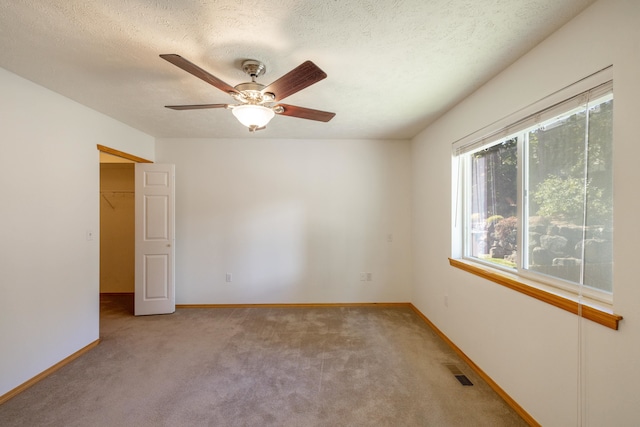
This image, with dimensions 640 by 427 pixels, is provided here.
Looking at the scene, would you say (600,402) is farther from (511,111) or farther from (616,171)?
(511,111)

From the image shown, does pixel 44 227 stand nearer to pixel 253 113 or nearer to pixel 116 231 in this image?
pixel 253 113

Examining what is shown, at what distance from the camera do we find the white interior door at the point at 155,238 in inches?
135

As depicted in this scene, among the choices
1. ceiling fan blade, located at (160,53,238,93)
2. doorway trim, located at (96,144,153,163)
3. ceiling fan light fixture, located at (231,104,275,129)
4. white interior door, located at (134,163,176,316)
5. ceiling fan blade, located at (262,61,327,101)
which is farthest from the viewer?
white interior door, located at (134,163,176,316)

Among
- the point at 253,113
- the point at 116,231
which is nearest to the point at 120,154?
the point at 116,231

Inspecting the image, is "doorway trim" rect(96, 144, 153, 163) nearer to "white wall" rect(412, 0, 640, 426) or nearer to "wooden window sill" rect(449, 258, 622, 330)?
"white wall" rect(412, 0, 640, 426)

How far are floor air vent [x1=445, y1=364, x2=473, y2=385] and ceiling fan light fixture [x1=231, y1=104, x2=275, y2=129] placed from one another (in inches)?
101

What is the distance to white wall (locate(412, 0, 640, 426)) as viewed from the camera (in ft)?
3.66

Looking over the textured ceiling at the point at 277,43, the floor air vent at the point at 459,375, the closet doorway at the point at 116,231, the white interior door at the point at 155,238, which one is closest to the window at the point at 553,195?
the textured ceiling at the point at 277,43

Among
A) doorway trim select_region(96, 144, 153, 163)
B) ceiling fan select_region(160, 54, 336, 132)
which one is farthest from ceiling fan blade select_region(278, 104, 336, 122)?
doorway trim select_region(96, 144, 153, 163)

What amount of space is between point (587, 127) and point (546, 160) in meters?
0.31

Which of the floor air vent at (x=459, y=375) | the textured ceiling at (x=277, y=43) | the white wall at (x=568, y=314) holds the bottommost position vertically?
the floor air vent at (x=459, y=375)

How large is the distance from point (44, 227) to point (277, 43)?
249 cm

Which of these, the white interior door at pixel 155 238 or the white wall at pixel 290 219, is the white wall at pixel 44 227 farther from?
the white wall at pixel 290 219

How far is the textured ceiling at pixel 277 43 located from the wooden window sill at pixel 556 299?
5.04 feet
